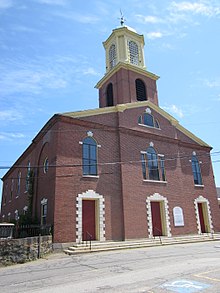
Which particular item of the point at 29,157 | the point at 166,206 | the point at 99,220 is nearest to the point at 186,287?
the point at 99,220

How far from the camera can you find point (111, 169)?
19172 mm

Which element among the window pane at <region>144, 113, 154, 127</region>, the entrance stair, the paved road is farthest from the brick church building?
the paved road

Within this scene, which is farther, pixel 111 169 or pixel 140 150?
pixel 140 150

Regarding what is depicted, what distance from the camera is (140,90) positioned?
25.6 metres

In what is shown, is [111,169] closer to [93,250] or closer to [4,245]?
[93,250]

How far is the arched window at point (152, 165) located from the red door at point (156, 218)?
2.17 meters

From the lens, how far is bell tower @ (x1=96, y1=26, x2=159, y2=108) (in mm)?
24578

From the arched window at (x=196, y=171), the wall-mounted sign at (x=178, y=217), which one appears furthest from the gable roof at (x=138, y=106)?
the wall-mounted sign at (x=178, y=217)

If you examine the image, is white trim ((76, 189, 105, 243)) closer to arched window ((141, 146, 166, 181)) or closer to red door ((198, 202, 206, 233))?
arched window ((141, 146, 166, 181))

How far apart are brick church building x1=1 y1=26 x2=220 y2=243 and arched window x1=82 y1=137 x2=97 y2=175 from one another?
0.08 meters

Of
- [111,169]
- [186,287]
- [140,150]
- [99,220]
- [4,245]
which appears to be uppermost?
[140,150]

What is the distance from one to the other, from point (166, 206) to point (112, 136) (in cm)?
729

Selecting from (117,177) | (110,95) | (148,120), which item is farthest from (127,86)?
(117,177)

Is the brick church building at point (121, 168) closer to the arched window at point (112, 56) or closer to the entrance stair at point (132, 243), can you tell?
the arched window at point (112, 56)
